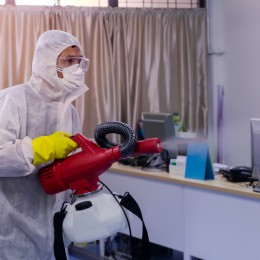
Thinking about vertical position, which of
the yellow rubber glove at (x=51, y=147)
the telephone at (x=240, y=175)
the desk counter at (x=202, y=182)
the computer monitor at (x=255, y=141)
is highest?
the yellow rubber glove at (x=51, y=147)

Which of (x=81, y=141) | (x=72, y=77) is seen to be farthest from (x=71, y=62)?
(x=81, y=141)

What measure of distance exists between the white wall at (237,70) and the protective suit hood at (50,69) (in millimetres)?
2458

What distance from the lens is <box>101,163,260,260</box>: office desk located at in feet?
7.22

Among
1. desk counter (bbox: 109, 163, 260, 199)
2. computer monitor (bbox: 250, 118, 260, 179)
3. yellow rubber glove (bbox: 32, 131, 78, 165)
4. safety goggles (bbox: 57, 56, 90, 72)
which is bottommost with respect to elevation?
desk counter (bbox: 109, 163, 260, 199)

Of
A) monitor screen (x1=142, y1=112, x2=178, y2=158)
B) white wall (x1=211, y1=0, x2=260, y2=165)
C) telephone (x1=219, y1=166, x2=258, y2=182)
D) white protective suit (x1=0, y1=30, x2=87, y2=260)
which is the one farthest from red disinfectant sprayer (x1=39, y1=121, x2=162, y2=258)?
white wall (x1=211, y1=0, x2=260, y2=165)

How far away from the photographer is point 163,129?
9.09 ft

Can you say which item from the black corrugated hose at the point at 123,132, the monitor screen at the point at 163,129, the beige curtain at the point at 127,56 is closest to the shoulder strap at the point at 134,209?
the black corrugated hose at the point at 123,132

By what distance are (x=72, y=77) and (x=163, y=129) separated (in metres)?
1.25

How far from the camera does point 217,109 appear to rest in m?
4.12

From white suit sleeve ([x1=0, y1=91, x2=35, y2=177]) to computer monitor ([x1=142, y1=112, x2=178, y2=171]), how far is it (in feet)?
4.79

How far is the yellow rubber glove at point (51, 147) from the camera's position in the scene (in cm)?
130

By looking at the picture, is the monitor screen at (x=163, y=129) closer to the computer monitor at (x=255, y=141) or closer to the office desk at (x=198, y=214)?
the office desk at (x=198, y=214)

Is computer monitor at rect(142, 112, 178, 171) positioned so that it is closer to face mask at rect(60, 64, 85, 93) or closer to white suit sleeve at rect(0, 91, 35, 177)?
face mask at rect(60, 64, 85, 93)

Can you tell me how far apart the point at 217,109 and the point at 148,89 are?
2.51 ft
